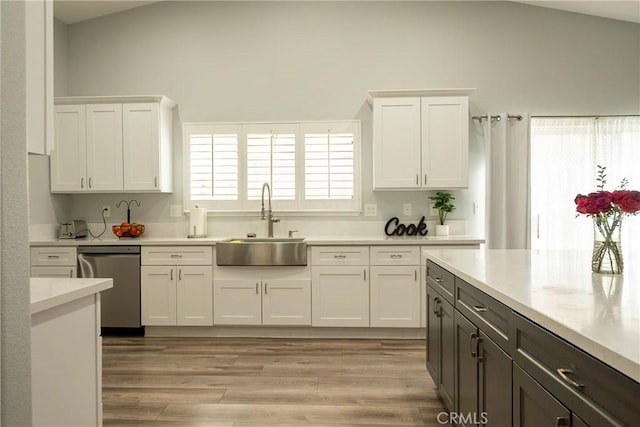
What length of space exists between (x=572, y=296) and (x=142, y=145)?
3.88 meters

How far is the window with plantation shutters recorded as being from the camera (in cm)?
440

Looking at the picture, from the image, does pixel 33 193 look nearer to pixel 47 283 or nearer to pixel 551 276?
pixel 47 283

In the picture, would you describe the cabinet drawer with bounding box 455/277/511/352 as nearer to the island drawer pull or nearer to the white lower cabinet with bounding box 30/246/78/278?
the island drawer pull

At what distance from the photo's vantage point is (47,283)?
1.67 meters

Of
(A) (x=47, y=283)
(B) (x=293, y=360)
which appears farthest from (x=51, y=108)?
(B) (x=293, y=360)

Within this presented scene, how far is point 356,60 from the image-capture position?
446 centimetres

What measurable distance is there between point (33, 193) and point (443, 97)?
393 cm

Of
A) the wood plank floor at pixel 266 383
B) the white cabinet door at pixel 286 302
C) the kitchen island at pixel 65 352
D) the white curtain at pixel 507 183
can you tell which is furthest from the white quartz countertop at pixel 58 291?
the white curtain at pixel 507 183

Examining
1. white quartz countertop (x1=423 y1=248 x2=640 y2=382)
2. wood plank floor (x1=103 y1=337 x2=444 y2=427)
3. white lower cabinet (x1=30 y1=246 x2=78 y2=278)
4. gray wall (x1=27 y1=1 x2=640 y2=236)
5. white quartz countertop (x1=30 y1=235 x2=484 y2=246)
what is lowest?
wood plank floor (x1=103 y1=337 x2=444 y2=427)

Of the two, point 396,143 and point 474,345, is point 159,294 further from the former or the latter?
point 474,345

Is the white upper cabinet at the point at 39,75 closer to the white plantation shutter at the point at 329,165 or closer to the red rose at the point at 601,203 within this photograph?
the red rose at the point at 601,203

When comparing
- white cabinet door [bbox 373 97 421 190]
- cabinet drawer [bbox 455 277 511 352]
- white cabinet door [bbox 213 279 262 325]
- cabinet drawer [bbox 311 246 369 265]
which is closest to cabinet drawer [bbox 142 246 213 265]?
white cabinet door [bbox 213 279 262 325]

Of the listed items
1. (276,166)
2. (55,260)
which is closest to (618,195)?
(276,166)

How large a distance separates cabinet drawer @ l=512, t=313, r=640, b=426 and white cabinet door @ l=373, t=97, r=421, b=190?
2.82 m
